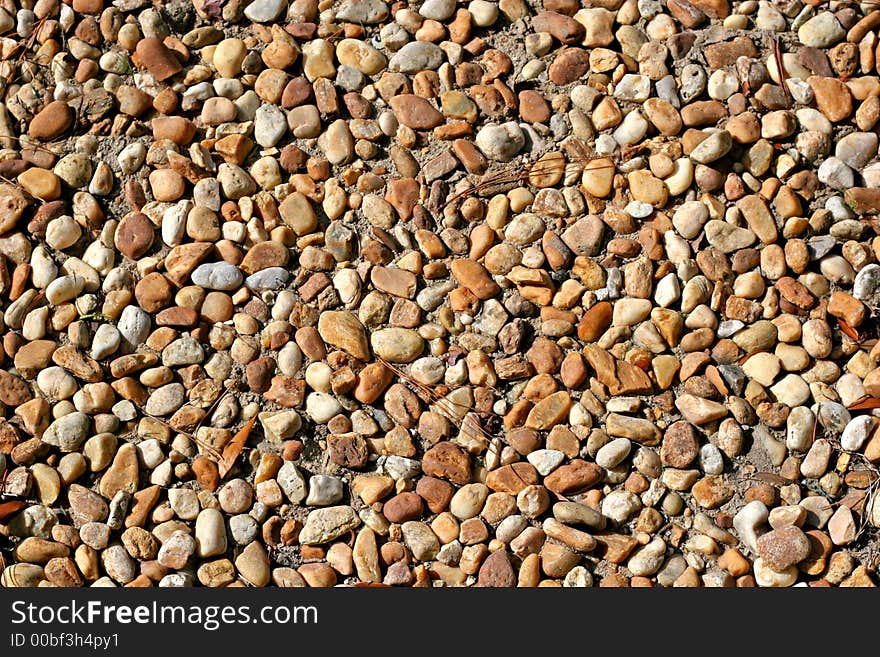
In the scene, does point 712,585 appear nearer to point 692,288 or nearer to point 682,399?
point 682,399

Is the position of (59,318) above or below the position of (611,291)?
above

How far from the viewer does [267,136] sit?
1858 millimetres

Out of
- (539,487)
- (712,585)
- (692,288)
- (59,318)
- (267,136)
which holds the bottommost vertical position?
(712,585)

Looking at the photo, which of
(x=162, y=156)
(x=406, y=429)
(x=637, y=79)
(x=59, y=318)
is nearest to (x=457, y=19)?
(x=637, y=79)

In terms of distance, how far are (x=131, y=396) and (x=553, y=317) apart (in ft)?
2.49

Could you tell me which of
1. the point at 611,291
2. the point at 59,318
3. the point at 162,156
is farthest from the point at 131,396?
the point at 611,291

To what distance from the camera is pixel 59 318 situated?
5.72ft

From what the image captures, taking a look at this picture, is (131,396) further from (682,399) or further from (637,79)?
(637,79)

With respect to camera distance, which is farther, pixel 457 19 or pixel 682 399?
pixel 457 19

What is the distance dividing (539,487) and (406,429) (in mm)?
249

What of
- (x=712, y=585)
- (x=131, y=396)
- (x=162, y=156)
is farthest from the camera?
(x=162, y=156)

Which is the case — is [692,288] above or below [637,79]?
below

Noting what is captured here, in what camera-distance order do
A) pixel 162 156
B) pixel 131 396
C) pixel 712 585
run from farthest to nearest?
pixel 162 156 < pixel 131 396 < pixel 712 585

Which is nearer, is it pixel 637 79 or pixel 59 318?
pixel 59 318
